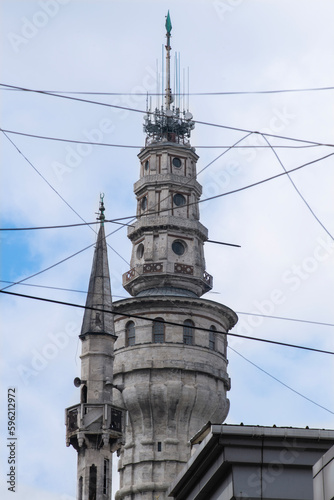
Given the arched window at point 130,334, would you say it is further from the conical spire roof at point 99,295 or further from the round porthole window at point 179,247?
the conical spire roof at point 99,295

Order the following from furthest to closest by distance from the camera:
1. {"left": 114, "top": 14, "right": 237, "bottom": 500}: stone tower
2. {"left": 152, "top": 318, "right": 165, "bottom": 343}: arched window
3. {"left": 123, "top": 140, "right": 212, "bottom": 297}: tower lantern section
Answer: {"left": 123, "top": 140, "right": 212, "bottom": 297}: tower lantern section → {"left": 152, "top": 318, "right": 165, "bottom": 343}: arched window → {"left": 114, "top": 14, "right": 237, "bottom": 500}: stone tower

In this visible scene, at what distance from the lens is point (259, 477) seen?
36406 mm

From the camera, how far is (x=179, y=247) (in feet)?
272

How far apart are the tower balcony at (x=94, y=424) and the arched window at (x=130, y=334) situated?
19264 mm

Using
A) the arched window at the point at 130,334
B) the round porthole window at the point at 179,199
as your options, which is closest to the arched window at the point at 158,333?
the arched window at the point at 130,334

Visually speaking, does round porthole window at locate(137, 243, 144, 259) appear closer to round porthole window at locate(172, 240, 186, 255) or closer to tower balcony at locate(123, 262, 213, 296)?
tower balcony at locate(123, 262, 213, 296)

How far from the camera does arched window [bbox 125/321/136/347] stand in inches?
3130

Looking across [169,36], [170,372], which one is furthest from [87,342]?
[169,36]

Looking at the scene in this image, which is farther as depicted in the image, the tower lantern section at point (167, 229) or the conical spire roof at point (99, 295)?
the tower lantern section at point (167, 229)

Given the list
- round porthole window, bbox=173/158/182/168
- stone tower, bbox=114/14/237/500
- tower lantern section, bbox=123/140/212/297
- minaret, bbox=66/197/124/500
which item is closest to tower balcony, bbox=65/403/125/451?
minaret, bbox=66/197/124/500

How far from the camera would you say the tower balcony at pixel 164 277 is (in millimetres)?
81250

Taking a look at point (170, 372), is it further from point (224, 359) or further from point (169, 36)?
point (169, 36)

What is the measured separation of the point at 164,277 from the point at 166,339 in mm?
4474

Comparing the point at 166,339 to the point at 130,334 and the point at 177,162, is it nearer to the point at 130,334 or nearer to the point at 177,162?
the point at 130,334
